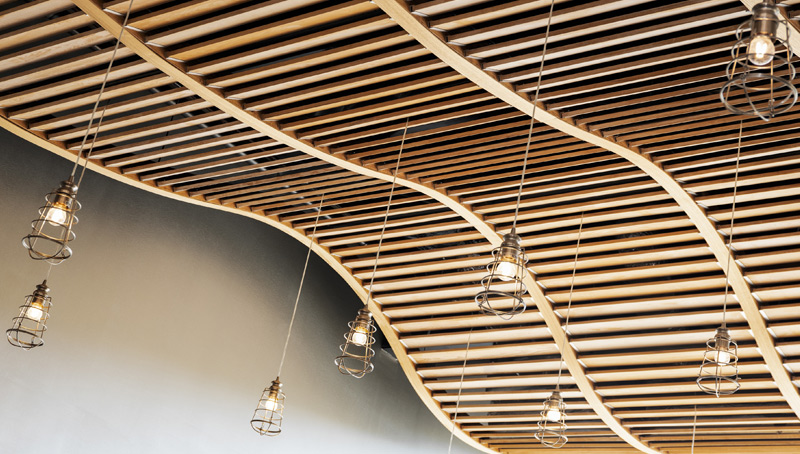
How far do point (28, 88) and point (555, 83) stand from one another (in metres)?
4.64

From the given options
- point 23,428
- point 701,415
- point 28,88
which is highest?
point 28,88

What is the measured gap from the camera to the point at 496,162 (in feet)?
26.0

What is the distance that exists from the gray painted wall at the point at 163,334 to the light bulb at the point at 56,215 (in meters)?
4.71

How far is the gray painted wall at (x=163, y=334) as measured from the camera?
834cm

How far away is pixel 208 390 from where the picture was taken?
10102mm

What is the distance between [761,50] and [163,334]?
832 centimetres

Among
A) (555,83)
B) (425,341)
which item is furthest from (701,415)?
(555,83)

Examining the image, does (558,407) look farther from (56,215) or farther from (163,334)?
(163,334)

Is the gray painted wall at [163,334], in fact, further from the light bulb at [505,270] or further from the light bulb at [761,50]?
the light bulb at [761,50]

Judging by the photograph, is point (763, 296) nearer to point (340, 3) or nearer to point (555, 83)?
point (555, 83)

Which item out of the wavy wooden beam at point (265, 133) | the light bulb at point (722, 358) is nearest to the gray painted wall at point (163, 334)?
the wavy wooden beam at point (265, 133)

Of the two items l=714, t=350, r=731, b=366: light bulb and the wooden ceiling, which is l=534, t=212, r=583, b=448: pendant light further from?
l=714, t=350, r=731, b=366: light bulb

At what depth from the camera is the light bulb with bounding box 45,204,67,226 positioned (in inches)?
154

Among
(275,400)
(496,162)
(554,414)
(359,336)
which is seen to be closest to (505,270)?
(359,336)
